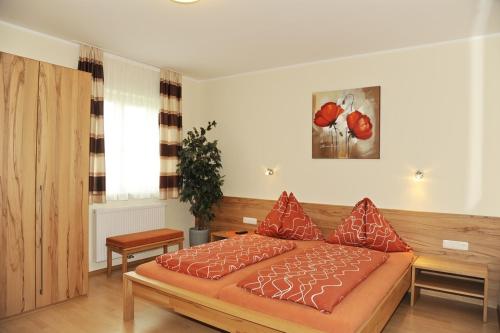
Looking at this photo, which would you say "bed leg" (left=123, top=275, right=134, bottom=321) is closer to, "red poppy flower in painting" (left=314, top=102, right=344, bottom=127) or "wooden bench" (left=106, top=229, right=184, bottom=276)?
"wooden bench" (left=106, top=229, right=184, bottom=276)

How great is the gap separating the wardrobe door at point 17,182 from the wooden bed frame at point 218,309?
91 centimetres

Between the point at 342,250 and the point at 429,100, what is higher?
the point at 429,100

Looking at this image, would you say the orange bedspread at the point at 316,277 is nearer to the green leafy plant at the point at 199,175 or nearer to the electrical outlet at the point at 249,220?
the electrical outlet at the point at 249,220

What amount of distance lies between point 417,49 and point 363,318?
298cm

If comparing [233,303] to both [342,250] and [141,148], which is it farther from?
[141,148]

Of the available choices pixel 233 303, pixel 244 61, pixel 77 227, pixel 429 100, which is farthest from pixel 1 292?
pixel 429 100

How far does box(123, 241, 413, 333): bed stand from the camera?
7.30 feet

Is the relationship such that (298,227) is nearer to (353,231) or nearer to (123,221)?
(353,231)

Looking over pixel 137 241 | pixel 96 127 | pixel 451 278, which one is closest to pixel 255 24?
pixel 96 127

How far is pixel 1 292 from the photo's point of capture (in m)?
3.01

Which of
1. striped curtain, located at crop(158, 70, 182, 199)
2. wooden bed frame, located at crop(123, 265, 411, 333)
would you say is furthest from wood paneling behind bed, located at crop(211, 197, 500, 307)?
striped curtain, located at crop(158, 70, 182, 199)

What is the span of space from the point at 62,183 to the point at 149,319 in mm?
1506

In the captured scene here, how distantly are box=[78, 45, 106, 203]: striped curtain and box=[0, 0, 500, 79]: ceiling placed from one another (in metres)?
0.21

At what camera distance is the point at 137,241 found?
4.18 m
